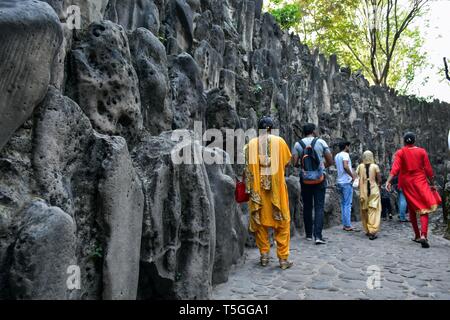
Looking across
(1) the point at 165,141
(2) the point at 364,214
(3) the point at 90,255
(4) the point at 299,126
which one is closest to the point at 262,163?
(1) the point at 165,141

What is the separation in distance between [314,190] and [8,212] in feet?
16.5

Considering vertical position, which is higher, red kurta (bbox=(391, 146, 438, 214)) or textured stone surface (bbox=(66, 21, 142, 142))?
textured stone surface (bbox=(66, 21, 142, 142))

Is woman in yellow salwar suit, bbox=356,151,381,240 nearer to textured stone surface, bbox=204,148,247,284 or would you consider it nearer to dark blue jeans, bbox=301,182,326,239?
dark blue jeans, bbox=301,182,326,239

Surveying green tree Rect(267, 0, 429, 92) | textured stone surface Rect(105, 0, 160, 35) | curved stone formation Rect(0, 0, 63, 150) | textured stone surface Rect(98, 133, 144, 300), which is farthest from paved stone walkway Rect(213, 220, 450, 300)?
green tree Rect(267, 0, 429, 92)

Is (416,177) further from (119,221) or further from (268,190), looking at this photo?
(119,221)

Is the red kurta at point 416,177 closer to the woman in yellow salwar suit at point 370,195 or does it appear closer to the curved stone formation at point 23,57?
the woman in yellow salwar suit at point 370,195

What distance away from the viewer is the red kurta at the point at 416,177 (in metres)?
6.36

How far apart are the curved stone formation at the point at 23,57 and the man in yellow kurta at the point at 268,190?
297 centimetres

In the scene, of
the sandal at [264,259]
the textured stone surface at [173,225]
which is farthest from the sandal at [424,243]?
the textured stone surface at [173,225]

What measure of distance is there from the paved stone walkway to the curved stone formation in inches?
97.2

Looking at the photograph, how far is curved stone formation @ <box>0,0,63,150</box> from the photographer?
79.4 inches

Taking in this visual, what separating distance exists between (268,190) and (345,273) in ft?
4.22

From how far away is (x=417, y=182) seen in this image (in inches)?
256

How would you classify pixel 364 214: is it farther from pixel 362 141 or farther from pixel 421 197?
pixel 362 141
